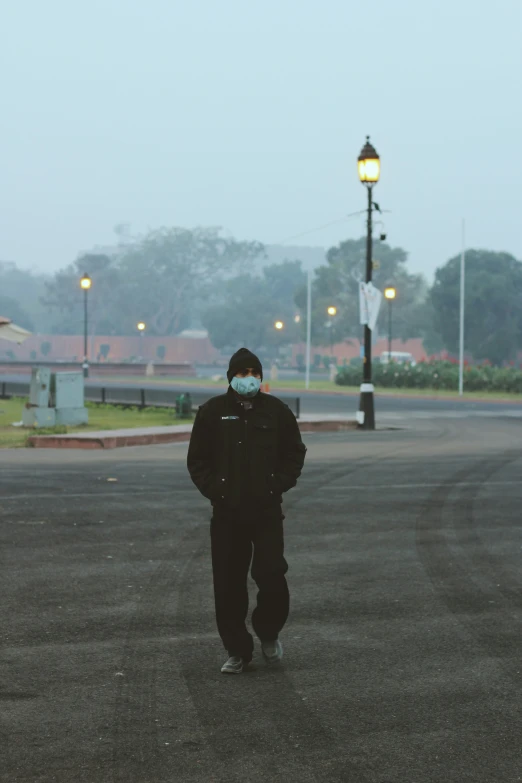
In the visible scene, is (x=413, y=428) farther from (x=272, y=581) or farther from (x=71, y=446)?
(x=272, y=581)

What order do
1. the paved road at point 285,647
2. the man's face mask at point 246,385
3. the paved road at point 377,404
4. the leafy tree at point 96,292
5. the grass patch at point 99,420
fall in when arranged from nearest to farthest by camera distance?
1. the paved road at point 285,647
2. the man's face mask at point 246,385
3. the grass patch at point 99,420
4. the paved road at point 377,404
5. the leafy tree at point 96,292

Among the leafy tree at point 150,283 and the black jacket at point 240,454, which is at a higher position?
the leafy tree at point 150,283

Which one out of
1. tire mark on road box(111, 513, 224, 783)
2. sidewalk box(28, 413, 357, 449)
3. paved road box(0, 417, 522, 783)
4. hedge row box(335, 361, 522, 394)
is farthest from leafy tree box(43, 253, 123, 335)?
tire mark on road box(111, 513, 224, 783)

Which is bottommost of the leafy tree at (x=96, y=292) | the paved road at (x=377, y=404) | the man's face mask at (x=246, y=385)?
the paved road at (x=377, y=404)

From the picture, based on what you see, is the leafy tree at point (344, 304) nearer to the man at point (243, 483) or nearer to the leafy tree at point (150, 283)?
the leafy tree at point (150, 283)

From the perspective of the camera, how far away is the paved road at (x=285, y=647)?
512 cm

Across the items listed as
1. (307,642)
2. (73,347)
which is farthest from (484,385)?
(73,347)

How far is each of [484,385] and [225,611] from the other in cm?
5252

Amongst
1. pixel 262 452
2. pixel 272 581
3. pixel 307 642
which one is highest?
pixel 262 452

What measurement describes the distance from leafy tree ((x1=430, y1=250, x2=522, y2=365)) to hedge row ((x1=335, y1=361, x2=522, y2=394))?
20.5 metres

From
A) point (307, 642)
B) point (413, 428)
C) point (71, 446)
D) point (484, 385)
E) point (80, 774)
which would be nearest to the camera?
point (80, 774)

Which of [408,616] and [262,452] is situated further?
[408,616]

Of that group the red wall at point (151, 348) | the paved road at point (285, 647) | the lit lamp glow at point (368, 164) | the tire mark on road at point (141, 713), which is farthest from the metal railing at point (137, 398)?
the red wall at point (151, 348)

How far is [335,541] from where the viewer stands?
11.2 metres
